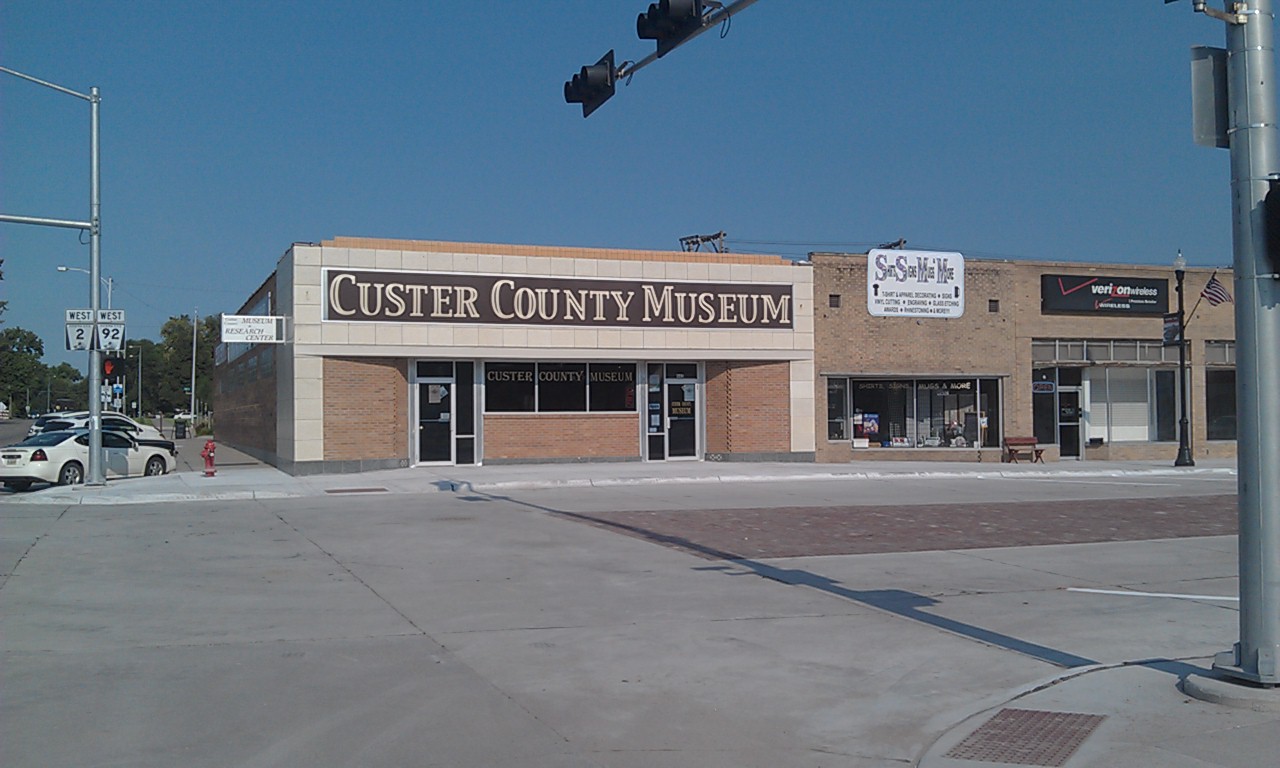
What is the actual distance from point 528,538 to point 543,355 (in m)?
14.5

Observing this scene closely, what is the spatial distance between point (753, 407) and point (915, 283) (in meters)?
6.61

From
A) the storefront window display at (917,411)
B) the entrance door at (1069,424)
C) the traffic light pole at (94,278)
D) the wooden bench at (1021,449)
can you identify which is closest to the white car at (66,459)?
the traffic light pole at (94,278)

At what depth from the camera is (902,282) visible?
111ft

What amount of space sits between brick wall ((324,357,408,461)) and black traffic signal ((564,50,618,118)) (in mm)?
17428

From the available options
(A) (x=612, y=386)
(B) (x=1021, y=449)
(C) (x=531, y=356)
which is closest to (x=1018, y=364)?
(B) (x=1021, y=449)

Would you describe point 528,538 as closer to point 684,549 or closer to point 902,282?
point 684,549

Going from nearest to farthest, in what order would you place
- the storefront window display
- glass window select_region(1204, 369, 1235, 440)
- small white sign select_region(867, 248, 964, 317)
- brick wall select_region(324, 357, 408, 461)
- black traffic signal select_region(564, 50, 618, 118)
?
black traffic signal select_region(564, 50, 618, 118) → brick wall select_region(324, 357, 408, 461) → small white sign select_region(867, 248, 964, 317) → the storefront window display → glass window select_region(1204, 369, 1235, 440)

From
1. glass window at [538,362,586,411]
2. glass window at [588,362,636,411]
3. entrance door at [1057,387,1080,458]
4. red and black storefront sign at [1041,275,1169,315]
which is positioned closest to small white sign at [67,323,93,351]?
glass window at [538,362,586,411]

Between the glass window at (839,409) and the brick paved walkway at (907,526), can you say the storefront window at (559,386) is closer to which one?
the glass window at (839,409)

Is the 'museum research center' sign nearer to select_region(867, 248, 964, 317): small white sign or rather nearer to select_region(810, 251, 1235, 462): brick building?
select_region(810, 251, 1235, 462): brick building

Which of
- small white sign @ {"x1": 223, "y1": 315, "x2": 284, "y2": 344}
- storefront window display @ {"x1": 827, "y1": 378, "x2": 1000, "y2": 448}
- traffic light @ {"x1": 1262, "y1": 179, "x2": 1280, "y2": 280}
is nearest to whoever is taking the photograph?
traffic light @ {"x1": 1262, "y1": 179, "x2": 1280, "y2": 280}

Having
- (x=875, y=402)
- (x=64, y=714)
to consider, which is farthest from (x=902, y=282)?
(x=64, y=714)

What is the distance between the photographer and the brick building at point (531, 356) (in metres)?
28.6

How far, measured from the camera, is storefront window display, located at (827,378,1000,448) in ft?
112
